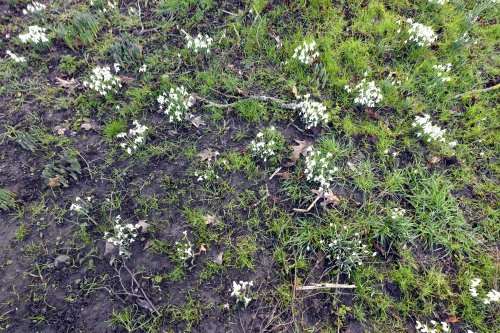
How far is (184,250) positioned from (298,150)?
1755 mm

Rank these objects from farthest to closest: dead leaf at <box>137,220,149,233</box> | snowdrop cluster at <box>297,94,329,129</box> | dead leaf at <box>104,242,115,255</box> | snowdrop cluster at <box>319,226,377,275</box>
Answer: snowdrop cluster at <box>297,94,329,129</box>
dead leaf at <box>137,220,149,233</box>
dead leaf at <box>104,242,115,255</box>
snowdrop cluster at <box>319,226,377,275</box>

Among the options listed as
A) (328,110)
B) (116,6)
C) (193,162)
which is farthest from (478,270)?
(116,6)

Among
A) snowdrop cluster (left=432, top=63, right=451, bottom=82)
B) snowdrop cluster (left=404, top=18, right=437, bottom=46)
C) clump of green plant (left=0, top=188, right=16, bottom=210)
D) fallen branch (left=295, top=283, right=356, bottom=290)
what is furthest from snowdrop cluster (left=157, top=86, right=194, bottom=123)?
snowdrop cluster (left=432, top=63, right=451, bottom=82)

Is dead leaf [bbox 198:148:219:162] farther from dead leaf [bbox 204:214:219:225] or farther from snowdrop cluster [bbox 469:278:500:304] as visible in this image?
snowdrop cluster [bbox 469:278:500:304]

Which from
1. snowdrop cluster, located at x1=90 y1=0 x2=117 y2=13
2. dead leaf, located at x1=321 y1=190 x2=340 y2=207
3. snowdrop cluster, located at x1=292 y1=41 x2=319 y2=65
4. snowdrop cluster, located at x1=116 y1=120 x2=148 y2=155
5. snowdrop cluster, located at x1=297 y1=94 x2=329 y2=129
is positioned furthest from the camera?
snowdrop cluster, located at x1=90 y1=0 x2=117 y2=13

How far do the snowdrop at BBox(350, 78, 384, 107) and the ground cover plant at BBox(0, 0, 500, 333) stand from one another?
4 centimetres

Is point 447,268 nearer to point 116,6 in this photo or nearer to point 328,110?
point 328,110

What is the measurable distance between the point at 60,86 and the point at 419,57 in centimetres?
508

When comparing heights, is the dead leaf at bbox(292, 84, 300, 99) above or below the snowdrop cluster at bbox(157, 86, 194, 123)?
below

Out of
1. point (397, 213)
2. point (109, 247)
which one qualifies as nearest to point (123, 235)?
point (109, 247)

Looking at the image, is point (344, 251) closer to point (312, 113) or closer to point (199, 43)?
point (312, 113)

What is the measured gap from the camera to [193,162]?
3.90 meters

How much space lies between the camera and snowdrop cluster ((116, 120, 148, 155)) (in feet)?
12.7

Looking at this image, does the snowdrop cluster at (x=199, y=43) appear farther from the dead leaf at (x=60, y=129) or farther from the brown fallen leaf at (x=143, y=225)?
the brown fallen leaf at (x=143, y=225)
